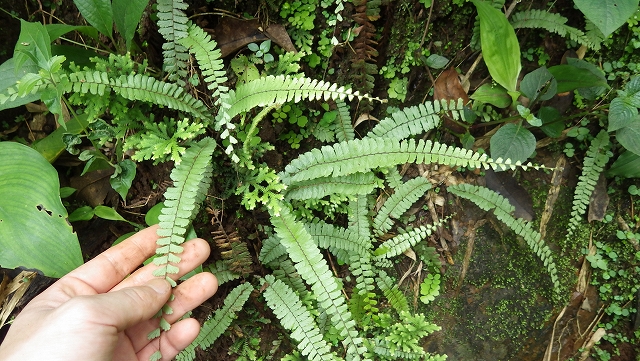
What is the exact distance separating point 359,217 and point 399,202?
0.37 metres

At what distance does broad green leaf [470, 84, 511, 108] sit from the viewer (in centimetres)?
325

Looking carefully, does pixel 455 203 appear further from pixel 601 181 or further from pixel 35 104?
pixel 35 104

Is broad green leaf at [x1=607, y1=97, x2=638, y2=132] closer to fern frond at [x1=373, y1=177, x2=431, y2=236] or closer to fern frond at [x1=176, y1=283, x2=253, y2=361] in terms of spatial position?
fern frond at [x1=373, y1=177, x2=431, y2=236]

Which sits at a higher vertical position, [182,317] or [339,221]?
[339,221]

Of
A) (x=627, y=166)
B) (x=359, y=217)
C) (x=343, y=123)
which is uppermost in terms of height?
(x=627, y=166)

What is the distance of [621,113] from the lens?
9.72 feet

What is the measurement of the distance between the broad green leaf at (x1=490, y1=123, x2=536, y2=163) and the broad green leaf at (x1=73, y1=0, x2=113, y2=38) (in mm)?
2883

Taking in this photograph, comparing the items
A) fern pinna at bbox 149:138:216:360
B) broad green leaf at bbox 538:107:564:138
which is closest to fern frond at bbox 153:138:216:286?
fern pinna at bbox 149:138:216:360

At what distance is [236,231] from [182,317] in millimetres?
733

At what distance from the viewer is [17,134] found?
3.54m

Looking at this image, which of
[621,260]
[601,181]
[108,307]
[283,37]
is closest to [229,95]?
[283,37]

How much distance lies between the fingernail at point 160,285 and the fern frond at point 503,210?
7.83 ft

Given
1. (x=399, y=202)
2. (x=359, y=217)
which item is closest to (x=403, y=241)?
(x=399, y=202)

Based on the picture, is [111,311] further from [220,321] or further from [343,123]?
[343,123]
